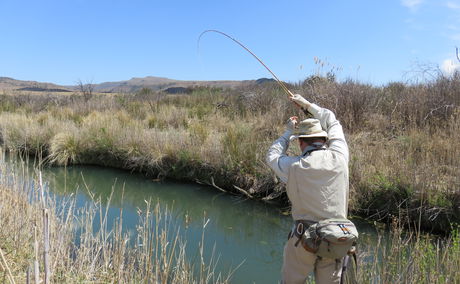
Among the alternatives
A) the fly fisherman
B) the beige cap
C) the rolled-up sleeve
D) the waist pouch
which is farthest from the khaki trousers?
the beige cap

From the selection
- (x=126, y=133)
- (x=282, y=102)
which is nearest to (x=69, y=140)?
(x=126, y=133)

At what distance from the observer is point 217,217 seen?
6805 millimetres

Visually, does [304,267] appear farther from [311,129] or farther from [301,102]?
[301,102]

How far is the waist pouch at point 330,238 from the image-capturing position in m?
2.38

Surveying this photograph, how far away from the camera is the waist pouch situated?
238cm

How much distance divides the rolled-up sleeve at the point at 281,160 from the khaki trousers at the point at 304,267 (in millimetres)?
477

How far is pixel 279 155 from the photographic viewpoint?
111 inches

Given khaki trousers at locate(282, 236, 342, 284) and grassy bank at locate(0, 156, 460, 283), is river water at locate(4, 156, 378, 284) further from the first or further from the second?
khaki trousers at locate(282, 236, 342, 284)

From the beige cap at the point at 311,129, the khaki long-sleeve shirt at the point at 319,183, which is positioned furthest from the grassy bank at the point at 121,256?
the beige cap at the point at 311,129

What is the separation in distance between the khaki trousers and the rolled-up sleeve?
477mm

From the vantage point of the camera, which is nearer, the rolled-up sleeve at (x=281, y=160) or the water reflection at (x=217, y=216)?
the rolled-up sleeve at (x=281, y=160)

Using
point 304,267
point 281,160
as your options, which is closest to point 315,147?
point 281,160

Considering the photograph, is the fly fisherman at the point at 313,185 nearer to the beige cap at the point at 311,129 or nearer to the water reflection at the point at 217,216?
the beige cap at the point at 311,129

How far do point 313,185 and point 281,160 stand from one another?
350 mm
